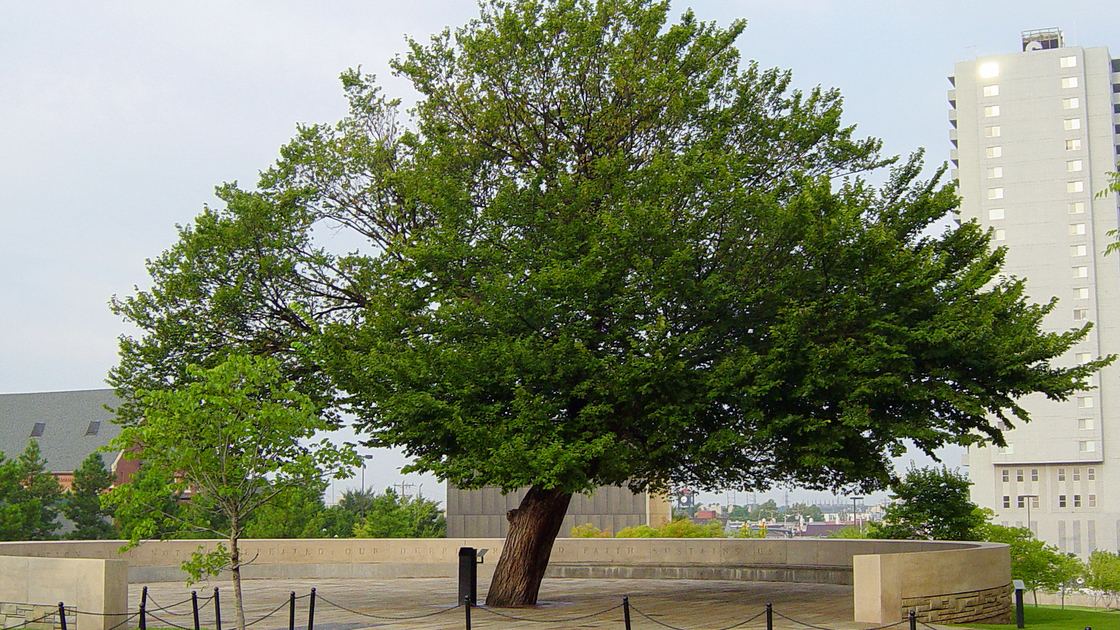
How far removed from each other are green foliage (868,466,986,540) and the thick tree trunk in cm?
1089

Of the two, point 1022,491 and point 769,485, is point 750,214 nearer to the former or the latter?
point 769,485

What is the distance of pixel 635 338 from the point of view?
2100 cm

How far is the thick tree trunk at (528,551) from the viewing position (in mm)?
23375

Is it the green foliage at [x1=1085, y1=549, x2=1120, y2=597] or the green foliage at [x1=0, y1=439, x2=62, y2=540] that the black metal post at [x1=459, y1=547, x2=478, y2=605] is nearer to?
the green foliage at [x1=0, y1=439, x2=62, y2=540]

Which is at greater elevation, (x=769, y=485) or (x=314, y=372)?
(x=314, y=372)

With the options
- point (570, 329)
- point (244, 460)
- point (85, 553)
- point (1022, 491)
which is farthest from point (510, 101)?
point (1022, 491)

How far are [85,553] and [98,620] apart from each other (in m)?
13.4

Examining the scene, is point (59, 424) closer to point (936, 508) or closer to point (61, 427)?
point (61, 427)

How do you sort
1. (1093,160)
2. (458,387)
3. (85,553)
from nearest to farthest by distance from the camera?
(458,387), (85,553), (1093,160)

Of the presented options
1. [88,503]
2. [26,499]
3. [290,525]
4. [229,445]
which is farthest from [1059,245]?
[229,445]

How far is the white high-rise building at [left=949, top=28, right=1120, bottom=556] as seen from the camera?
106 metres

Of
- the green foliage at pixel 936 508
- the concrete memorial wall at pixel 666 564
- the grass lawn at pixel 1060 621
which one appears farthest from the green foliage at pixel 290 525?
the grass lawn at pixel 1060 621

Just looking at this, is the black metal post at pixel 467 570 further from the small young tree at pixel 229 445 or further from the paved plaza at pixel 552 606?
the small young tree at pixel 229 445

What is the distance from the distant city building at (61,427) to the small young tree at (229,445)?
66978mm
